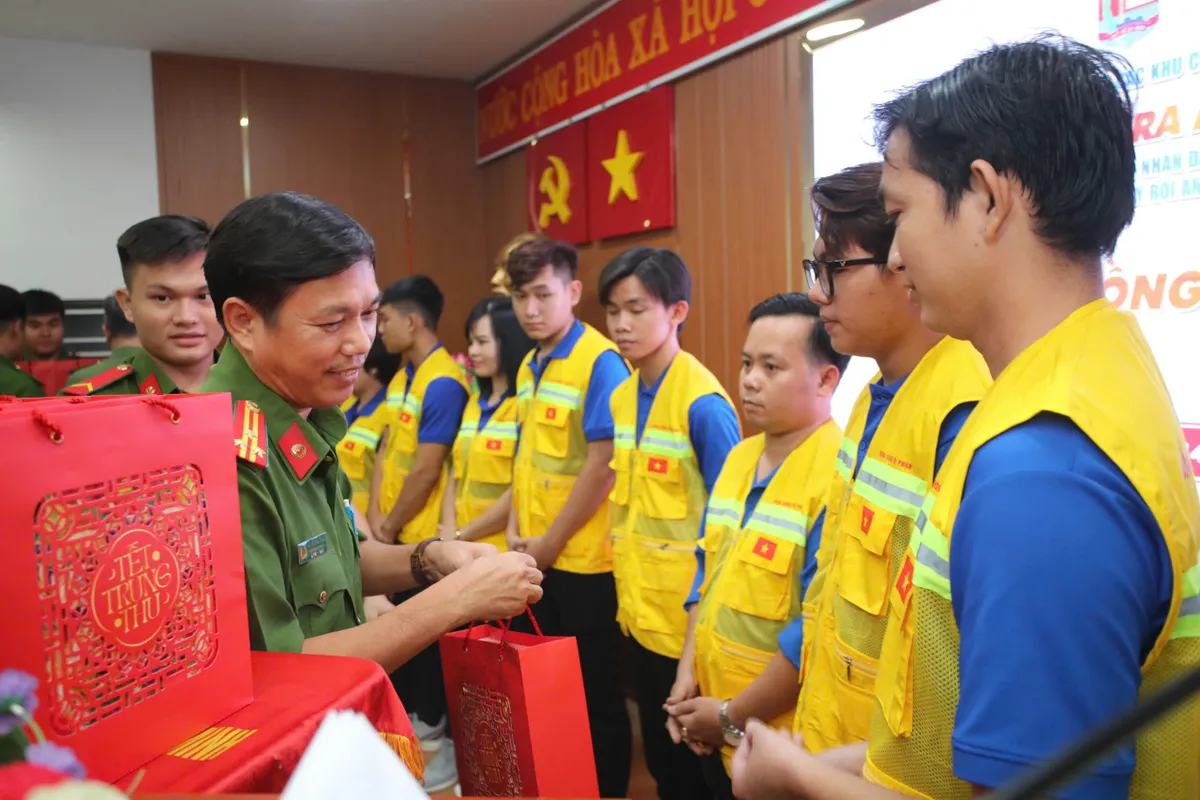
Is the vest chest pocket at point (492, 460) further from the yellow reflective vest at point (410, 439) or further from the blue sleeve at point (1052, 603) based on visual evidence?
the blue sleeve at point (1052, 603)

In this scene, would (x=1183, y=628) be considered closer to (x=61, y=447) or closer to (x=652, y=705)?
(x=61, y=447)

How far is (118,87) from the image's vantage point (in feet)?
16.4

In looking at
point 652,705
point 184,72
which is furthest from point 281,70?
point 652,705

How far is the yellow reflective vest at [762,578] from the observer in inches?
67.1

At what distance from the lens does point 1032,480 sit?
0.66m

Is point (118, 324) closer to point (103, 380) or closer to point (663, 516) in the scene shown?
point (103, 380)

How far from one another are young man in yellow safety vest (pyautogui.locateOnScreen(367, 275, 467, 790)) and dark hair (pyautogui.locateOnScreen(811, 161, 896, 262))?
250cm

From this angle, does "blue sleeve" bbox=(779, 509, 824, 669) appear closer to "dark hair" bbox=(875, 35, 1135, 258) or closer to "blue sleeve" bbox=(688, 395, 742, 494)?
"blue sleeve" bbox=(688, 395, 742, 494)

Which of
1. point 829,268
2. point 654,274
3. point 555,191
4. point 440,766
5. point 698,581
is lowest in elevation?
point 440,766

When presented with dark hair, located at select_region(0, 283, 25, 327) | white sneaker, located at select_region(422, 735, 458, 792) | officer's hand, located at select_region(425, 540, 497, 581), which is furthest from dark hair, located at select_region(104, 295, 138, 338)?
officer's hand, located at select_region(425, 540, 497, 581)

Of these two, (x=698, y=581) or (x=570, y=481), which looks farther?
(x=570, y=481)

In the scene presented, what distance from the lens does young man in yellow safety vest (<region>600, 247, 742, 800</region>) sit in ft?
7.81

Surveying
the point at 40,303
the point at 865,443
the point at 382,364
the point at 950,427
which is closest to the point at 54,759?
the point at 950,427

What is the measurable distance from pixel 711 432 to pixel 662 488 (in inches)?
9.0
